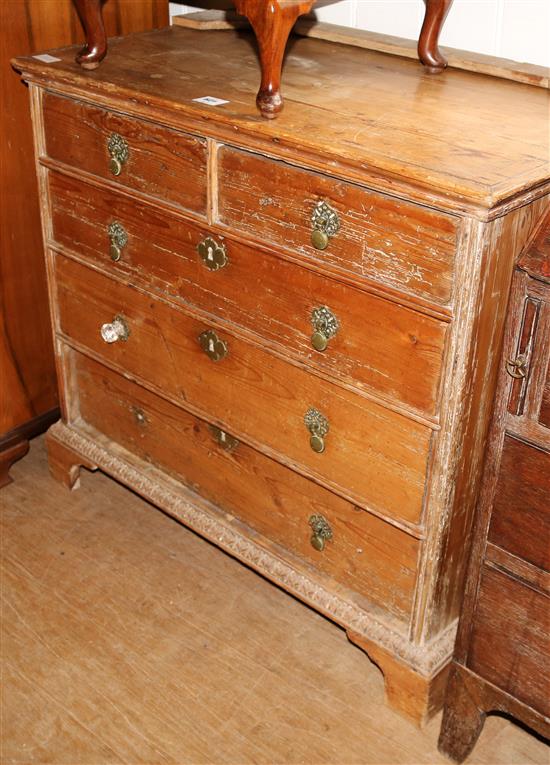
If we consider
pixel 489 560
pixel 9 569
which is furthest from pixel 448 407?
pixel 9 569

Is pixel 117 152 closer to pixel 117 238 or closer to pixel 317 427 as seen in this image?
pixel 117 238

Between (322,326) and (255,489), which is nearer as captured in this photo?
(322,326)

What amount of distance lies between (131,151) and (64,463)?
3.12ft

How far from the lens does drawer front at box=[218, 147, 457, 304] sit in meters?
1.51

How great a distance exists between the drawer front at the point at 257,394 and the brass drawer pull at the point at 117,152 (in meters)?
0.28

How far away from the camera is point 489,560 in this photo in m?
1.66

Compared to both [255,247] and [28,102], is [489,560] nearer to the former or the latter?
[255,247]

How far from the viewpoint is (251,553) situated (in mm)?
2115

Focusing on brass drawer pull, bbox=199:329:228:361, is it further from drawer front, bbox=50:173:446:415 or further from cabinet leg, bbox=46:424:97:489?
cabinet leg, bbox=46:424:97:489

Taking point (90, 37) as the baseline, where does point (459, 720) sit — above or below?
below

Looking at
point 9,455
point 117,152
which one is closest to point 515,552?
point 117,152

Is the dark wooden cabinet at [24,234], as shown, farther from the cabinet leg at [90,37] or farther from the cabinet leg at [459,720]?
the cabinet leg at [459,720]

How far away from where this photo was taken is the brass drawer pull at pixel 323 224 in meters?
1.63

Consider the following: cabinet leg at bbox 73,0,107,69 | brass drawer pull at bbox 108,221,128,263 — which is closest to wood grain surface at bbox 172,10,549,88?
cabinet leg at bbox 73,0,107,69
